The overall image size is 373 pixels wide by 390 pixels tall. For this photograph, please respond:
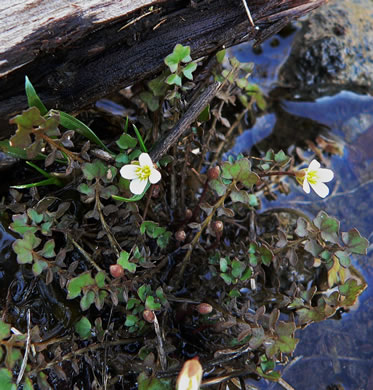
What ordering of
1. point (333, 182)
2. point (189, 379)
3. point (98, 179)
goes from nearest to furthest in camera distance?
point (189, 379), point (98, 179), point (333, 182)

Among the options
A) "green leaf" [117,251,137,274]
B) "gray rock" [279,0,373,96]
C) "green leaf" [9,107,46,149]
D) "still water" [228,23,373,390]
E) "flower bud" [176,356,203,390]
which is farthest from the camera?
"gray rock" [279,0,373,96]

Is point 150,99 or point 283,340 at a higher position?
point 150,99

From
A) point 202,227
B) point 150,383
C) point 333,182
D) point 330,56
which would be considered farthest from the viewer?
point 330,56

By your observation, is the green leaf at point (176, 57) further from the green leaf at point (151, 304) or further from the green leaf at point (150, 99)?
the green leaf at point (151, 304)

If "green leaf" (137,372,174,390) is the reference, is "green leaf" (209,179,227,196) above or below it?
above

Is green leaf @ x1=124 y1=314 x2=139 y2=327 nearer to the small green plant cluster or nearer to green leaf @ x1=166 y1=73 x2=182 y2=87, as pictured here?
the small green plant cluster

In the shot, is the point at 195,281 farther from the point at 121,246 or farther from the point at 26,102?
the point at 26,102

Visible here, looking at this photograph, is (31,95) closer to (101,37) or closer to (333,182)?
(101,37)

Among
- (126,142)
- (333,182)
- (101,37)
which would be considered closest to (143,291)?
(126,142)

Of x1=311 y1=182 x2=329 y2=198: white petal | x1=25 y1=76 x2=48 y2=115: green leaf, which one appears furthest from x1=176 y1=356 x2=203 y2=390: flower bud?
x1=25 y1=76 x2=48 y2=115: green leaf
